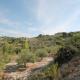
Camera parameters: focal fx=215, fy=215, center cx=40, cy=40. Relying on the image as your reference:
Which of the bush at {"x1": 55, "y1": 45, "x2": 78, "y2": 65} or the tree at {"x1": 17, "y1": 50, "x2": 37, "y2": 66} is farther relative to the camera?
the tree at {"x1": 17, "y1": 50, "x2": 37, "y2": 66}

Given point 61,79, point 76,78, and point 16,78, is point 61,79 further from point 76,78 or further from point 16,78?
point 16,78

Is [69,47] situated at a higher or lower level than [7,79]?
higher

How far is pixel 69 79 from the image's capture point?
11523 millimetres

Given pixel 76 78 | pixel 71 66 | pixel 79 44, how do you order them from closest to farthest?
pixel 76 78 → pixel 71 66 → pixel 79 44

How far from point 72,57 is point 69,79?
4918mm

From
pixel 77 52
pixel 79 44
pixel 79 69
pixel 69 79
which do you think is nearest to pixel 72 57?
pixel 77 52

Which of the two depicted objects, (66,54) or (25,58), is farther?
(25,58)

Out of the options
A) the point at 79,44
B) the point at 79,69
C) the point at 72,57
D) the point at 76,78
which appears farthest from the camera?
the point at 79,44

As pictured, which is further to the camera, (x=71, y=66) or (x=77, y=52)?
(x=77, y=52)

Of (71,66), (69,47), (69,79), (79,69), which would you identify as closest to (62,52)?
(69,47)

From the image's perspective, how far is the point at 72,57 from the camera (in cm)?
1630

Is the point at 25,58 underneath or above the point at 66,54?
underneath

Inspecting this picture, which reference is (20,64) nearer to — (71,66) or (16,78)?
(16,78)

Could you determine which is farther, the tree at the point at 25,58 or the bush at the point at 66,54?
the tree at the point at 25,58
